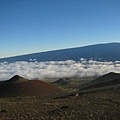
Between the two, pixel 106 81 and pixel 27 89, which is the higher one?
pixel 27 89

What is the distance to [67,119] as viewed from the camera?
2494cm

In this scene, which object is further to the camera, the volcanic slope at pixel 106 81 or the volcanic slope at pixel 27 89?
the volcanic slope at pixel 106 81

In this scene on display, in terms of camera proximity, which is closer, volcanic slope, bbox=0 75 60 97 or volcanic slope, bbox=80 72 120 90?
volcanic slope, bbox=0 75 60 97

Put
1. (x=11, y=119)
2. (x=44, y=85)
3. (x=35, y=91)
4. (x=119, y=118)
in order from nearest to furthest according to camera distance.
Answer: (x=119, y=118) < (x=11, y=119) < (x=35, y=91) < (x=44, y=85)

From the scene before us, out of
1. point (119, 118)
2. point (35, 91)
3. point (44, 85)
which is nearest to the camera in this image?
point (119, 118)

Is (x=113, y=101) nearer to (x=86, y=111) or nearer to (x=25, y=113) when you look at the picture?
(x=86, y=111)

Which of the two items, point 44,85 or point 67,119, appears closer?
point 67,119

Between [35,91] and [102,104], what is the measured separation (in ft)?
163

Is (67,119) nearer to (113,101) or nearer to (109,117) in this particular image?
(109,117)

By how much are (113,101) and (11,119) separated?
1449 centimetres

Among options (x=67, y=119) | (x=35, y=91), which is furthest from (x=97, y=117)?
(x=35, y=91)

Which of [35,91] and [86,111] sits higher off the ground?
[86,111]

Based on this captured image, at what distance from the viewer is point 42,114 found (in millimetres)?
28188

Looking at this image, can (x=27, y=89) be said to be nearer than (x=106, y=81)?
Yes
